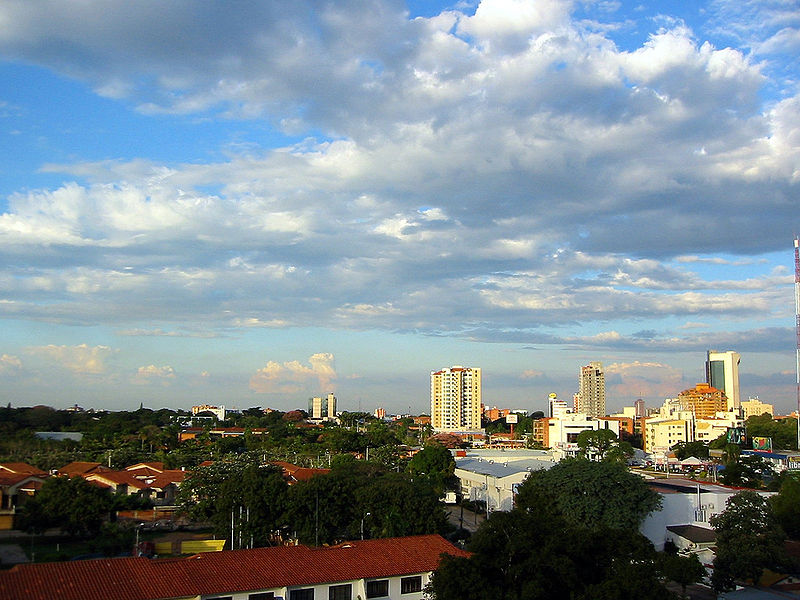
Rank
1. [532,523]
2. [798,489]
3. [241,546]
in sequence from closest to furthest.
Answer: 1. [532,523]
2. [241,546]
3. [798,489]

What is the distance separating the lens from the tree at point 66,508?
30734mm

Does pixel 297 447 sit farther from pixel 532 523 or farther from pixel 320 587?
pixel 532 523

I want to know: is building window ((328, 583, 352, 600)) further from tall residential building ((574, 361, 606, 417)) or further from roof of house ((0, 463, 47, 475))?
tall residential building ((574, 361, 606, 417))

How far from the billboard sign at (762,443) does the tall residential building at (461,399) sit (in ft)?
198

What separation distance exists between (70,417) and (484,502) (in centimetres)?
7389

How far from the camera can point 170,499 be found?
1705 inches

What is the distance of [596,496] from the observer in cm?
3000

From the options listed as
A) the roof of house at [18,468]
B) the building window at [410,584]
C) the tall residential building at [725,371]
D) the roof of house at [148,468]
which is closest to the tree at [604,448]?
the roof of house at [148,468]

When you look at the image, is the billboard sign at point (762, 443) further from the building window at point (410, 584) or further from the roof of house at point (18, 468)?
the roof of house at point (18, 468)

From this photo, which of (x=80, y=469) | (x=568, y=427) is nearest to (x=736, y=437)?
(x=568, y=427)

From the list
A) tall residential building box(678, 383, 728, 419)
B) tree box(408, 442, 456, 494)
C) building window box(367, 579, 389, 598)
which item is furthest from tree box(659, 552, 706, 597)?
tall residential building box(678, 383, 728, 419)

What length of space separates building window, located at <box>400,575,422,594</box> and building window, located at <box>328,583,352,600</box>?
1.73 meters

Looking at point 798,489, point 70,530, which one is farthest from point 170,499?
point 798,489

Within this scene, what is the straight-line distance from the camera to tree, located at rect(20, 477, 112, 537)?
30734 millimetres
